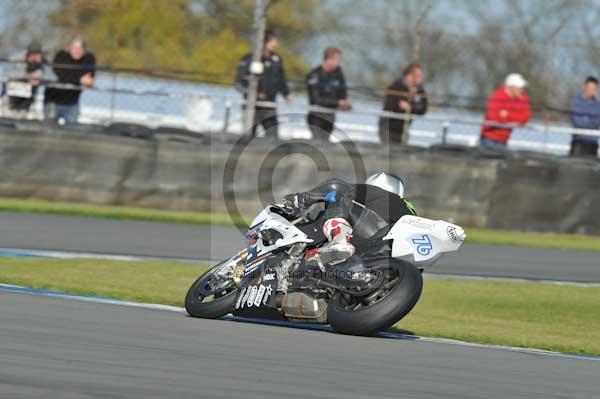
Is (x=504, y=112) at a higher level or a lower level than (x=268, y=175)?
higher

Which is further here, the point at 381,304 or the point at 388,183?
the point at 388,183

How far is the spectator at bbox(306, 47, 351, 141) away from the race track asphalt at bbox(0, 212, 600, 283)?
2.28m

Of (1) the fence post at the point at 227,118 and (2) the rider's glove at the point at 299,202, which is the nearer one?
(2) the rider's glove at the point at 299,202

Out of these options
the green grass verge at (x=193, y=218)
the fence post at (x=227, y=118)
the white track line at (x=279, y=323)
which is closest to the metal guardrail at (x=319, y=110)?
the fence post at (x=227, y=118)

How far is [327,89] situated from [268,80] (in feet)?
2.72

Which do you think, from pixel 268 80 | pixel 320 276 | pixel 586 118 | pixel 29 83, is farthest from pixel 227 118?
pixel 320 276

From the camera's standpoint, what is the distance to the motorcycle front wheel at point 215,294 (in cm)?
712

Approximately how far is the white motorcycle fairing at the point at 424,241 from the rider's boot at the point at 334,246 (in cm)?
30

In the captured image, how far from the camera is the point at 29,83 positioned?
14.9 metres

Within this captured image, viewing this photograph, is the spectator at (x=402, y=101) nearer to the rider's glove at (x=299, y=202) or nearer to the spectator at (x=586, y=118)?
the spectator at (x=586, y=118)

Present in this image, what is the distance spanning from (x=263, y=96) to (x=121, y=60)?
193 centimetres

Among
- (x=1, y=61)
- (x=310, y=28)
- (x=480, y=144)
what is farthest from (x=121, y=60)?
(x=480, y=144)

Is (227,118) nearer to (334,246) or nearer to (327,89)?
(327,89)

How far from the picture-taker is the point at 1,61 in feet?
49.2
